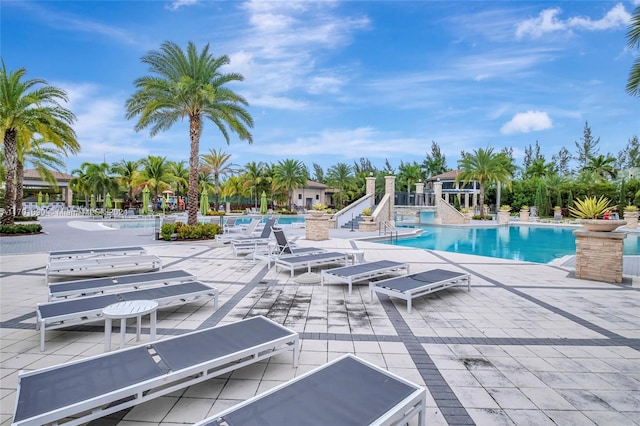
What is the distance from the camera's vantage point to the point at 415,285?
19.4ft

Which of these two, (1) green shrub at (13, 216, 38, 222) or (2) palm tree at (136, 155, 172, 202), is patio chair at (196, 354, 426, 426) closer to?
(1) green shrub at (13, 216, 38, 222)

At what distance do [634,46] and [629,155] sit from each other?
2250 inches

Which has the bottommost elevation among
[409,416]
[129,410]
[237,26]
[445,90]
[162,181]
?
[129,410]

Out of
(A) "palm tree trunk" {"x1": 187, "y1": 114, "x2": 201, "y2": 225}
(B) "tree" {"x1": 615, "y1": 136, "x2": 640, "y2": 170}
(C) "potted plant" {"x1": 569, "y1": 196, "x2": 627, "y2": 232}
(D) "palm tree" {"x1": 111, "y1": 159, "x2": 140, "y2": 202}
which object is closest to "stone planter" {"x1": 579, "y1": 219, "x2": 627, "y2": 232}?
(C) "potted plant" {"x1": 569, "y1": 196, "x2": 627, "y2": 232}

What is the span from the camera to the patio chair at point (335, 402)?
7.32 feet

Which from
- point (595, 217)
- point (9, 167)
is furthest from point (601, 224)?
point (9, 167)

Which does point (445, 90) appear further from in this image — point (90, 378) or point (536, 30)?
point (90, 378)

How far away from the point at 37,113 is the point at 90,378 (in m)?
17.7

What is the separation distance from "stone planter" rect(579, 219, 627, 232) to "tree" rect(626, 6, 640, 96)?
4.03m

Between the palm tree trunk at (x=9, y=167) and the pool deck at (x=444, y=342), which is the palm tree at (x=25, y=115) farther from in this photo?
the pool deck at (x=444, y=342)

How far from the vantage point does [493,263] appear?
10086 mm

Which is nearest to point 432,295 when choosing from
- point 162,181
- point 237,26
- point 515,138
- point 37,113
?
point 237,26

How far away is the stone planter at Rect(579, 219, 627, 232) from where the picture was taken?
7.79m

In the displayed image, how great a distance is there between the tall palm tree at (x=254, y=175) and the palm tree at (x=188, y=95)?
2320cm
